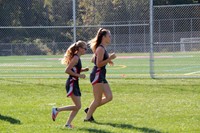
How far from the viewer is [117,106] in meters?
12.7

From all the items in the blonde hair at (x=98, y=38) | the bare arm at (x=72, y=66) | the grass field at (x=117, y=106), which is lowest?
the grass field at (x=117, y=106)

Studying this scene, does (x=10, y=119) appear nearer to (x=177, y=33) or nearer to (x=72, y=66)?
(x=72, y=66)

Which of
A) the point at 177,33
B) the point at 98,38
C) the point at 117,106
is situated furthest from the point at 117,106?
the point at 177,33

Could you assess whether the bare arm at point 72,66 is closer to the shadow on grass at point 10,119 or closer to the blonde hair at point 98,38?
the blonde hair at point 98,38

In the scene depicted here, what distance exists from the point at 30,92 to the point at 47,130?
6150 mm

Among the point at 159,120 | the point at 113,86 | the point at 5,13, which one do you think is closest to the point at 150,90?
the point at 113,86

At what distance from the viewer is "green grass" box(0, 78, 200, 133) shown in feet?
32.5

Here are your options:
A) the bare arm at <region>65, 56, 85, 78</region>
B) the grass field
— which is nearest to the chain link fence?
the grass field

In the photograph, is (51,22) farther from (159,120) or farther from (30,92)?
(159,120)

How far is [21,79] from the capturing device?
1894 cm

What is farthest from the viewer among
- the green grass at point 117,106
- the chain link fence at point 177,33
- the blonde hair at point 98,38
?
the chain link fence at point 177,33

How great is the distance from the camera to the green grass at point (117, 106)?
9.91 m

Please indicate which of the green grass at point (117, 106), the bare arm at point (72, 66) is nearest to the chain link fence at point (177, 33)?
the green grass at point (117, 106)

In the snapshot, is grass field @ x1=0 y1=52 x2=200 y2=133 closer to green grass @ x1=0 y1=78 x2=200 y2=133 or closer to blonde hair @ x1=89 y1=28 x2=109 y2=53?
green grass @ x1=0 y1=78 x2=200 y2=133
